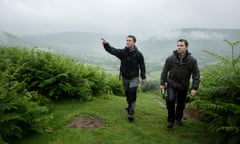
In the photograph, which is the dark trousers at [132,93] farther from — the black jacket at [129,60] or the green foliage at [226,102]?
the green foliage at [226,102]

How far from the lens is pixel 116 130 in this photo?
7.83 metres

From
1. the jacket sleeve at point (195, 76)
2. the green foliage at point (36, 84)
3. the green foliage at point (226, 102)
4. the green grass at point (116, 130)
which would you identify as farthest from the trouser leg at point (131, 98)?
the green foliage at point (36, 84)

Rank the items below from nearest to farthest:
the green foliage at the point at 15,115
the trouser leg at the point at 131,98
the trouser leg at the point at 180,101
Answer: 1. the green foliage at the point at 15,115
2. the trouser leg at the point at 180,101
3. the trouser leg at the point at 131,98

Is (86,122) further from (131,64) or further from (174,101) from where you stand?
(174,101)

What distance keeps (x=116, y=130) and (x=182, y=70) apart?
2734mm

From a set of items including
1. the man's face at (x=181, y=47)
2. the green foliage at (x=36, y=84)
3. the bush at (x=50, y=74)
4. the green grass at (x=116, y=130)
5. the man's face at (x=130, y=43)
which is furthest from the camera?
the bush at (x=50, y=74)

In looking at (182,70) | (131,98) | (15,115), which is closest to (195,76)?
(182,70)

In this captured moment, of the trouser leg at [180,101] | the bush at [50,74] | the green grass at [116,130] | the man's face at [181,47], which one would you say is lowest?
the green grass at [116,130]

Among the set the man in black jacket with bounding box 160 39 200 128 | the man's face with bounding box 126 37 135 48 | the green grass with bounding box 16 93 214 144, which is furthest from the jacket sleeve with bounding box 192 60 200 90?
the man's face with bounding box 126 37 135 48

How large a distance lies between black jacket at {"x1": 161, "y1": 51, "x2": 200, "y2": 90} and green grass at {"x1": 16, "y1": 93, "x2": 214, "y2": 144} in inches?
58.6

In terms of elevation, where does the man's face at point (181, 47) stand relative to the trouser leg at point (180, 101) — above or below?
above

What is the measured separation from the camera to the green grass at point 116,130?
23.3 ft

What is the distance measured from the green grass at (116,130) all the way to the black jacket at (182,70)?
1488mm

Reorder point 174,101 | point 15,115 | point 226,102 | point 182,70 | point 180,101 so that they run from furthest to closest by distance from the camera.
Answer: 1. point 180,101
2. point 174,101
3. point 182,70
4. point 226,102
5. point 15,115
